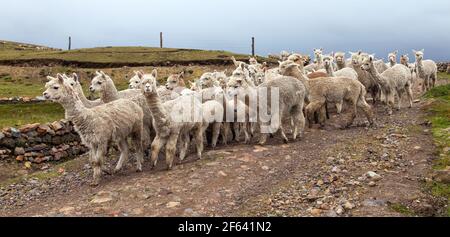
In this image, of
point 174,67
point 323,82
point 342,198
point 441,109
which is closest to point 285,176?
point 342,198

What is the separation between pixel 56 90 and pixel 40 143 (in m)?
6.10

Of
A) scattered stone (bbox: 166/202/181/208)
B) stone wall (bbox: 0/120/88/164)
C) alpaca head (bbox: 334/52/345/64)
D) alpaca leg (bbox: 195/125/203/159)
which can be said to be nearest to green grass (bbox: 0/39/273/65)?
alpaca head (bbox: 334/52/345/64)

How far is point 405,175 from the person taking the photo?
1113cm

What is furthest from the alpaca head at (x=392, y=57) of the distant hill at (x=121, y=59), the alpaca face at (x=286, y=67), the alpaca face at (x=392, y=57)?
the distant hill at (x=121, y=59)

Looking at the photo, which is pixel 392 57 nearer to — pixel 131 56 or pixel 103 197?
pixel 103 197

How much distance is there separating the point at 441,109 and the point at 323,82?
17.8 feet

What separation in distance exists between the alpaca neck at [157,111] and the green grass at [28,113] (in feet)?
27.7

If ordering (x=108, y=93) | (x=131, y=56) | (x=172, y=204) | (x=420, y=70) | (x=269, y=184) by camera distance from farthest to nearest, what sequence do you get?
(x=131, y=56), (x=420, y=70), (x=108, y=93), (x=269, y=184), (x=172, y=204)

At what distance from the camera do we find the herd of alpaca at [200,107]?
1236 cm

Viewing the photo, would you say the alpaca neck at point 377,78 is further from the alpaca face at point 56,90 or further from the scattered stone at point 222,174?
the alpaca face at point 56,90

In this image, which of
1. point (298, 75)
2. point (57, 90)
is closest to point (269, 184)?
point (57, 90)

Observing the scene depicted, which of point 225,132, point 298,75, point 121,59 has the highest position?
point 121,59

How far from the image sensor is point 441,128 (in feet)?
50.9
